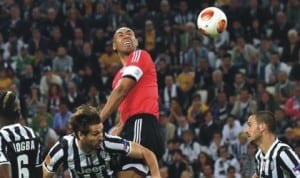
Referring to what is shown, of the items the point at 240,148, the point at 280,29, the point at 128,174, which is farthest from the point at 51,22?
the point at 128,174

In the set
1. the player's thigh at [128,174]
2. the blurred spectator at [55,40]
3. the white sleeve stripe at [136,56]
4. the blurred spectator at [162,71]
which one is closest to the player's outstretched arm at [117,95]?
the white sleeve stripe at [136,56]

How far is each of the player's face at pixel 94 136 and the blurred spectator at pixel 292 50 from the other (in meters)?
14.3

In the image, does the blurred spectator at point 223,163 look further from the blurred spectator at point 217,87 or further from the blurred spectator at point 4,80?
the blurred spectator at point 4,80

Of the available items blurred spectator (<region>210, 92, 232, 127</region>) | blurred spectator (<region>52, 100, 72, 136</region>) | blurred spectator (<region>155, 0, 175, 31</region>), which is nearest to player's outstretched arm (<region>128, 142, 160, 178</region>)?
blurred spectator (<region>52, 100, 72, 136</region>)

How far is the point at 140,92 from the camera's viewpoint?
9914 millimetres

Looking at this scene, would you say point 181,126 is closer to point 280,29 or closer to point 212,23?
point 280,29

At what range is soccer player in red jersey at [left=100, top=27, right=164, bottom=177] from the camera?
9.75 metres

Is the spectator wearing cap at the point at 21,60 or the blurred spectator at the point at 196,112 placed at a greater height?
the spectator wearing cap at the point at 21,60

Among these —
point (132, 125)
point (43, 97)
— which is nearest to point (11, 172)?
point (132, 125)

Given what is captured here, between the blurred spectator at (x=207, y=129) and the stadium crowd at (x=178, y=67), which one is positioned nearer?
the stadium crowd at (x=178, y=67)

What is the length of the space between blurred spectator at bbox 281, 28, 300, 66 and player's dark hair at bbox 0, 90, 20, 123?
14359mm

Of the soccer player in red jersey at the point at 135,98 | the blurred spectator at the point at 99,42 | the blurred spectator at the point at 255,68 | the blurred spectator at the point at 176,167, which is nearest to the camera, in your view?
the soccer player in red jersey at the point at 135,98

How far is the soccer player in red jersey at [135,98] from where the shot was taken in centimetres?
975

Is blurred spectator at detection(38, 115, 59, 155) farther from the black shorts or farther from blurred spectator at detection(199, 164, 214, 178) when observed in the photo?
the black shorts
